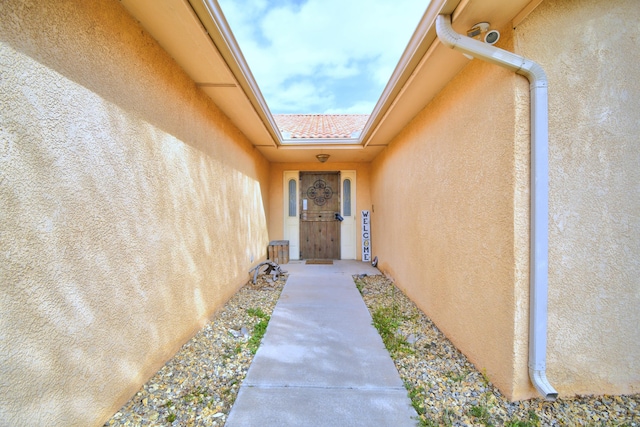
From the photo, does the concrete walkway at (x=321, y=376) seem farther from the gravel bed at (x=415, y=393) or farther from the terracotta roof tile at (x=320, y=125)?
the terracotta roof tile at (x=320, y=125)

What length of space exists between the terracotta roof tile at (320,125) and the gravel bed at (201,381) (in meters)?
3.72

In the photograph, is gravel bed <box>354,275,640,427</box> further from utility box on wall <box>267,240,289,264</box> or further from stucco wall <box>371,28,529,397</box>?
utility box on wall <box>267,240,289,264</box>

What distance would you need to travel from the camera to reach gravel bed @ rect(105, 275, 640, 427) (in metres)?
1.73

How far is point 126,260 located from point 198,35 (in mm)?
1811

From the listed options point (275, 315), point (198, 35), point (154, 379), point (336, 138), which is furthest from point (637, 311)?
point (336, 138)

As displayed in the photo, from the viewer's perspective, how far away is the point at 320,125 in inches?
267

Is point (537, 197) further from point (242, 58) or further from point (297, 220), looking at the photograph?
point (297, 220)

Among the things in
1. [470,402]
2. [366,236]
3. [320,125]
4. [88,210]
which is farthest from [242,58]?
[366,236]

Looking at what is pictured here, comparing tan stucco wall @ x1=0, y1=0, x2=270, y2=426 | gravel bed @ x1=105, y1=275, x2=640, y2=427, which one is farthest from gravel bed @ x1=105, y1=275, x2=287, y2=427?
tan stucco wall @ x1=0, y1=0, x2=270, y2=426

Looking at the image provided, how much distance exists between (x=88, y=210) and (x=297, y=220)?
5723mm

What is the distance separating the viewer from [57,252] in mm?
1381

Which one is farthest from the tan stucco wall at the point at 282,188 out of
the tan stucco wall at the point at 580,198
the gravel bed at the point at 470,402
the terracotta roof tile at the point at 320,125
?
the tan stucco wall at the point at 580,198

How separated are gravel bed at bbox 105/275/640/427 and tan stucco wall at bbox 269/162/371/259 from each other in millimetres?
4150

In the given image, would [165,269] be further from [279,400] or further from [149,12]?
[149,12]
